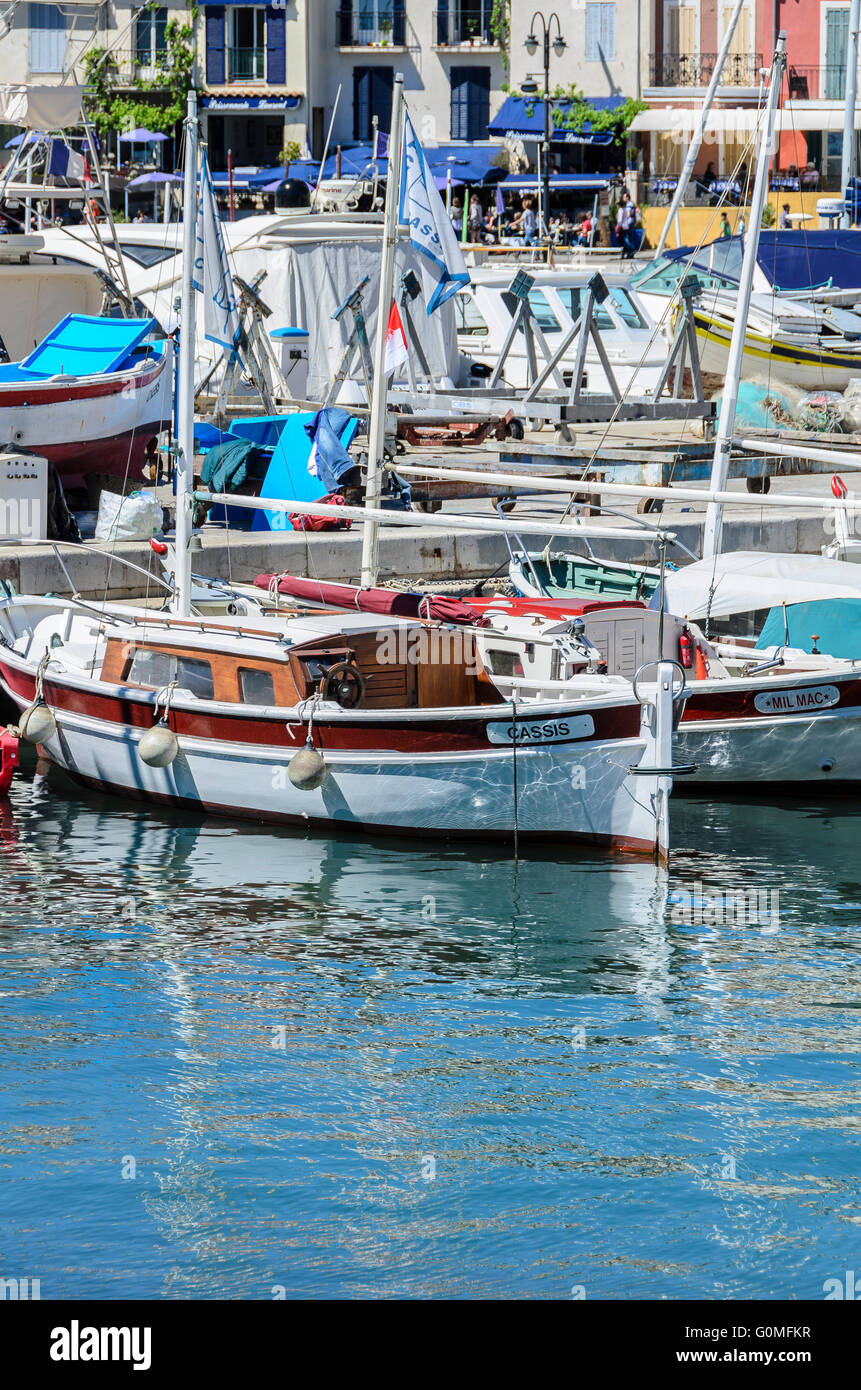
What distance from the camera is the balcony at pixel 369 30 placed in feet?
192

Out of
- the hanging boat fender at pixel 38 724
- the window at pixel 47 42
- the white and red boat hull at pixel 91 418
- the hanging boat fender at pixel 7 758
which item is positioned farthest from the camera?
the window at pixel 47 42

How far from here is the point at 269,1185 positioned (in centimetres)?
859

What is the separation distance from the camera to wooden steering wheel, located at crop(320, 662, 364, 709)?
44.1 ft

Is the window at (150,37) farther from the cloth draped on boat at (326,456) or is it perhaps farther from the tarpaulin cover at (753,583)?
the tarpaulin cover at (753,583)

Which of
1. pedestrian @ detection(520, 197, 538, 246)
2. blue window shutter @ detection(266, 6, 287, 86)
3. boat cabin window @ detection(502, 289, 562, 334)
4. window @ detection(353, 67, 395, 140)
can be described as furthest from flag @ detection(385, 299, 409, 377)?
window @ detection(353, 67, 395, 140)

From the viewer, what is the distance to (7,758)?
14688mm

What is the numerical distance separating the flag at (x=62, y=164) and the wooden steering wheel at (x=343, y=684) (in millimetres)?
15080

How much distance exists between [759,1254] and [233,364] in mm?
16994

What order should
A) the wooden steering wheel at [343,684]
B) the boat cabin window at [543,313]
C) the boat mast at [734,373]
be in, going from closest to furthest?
the wooden steering wheel at [343,684] < the boat mast at [734,373] < the boat cabin window at [543,313]

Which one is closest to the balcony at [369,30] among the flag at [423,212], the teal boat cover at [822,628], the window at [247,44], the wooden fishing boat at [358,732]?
the window at [247,44]

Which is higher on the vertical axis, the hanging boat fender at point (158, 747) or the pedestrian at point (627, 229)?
the pedestrian at point (627, 229)

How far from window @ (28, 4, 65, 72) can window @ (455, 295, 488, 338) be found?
27.0 ft

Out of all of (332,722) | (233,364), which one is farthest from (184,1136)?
(233,364)

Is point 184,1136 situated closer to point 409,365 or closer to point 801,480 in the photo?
point 801,480
